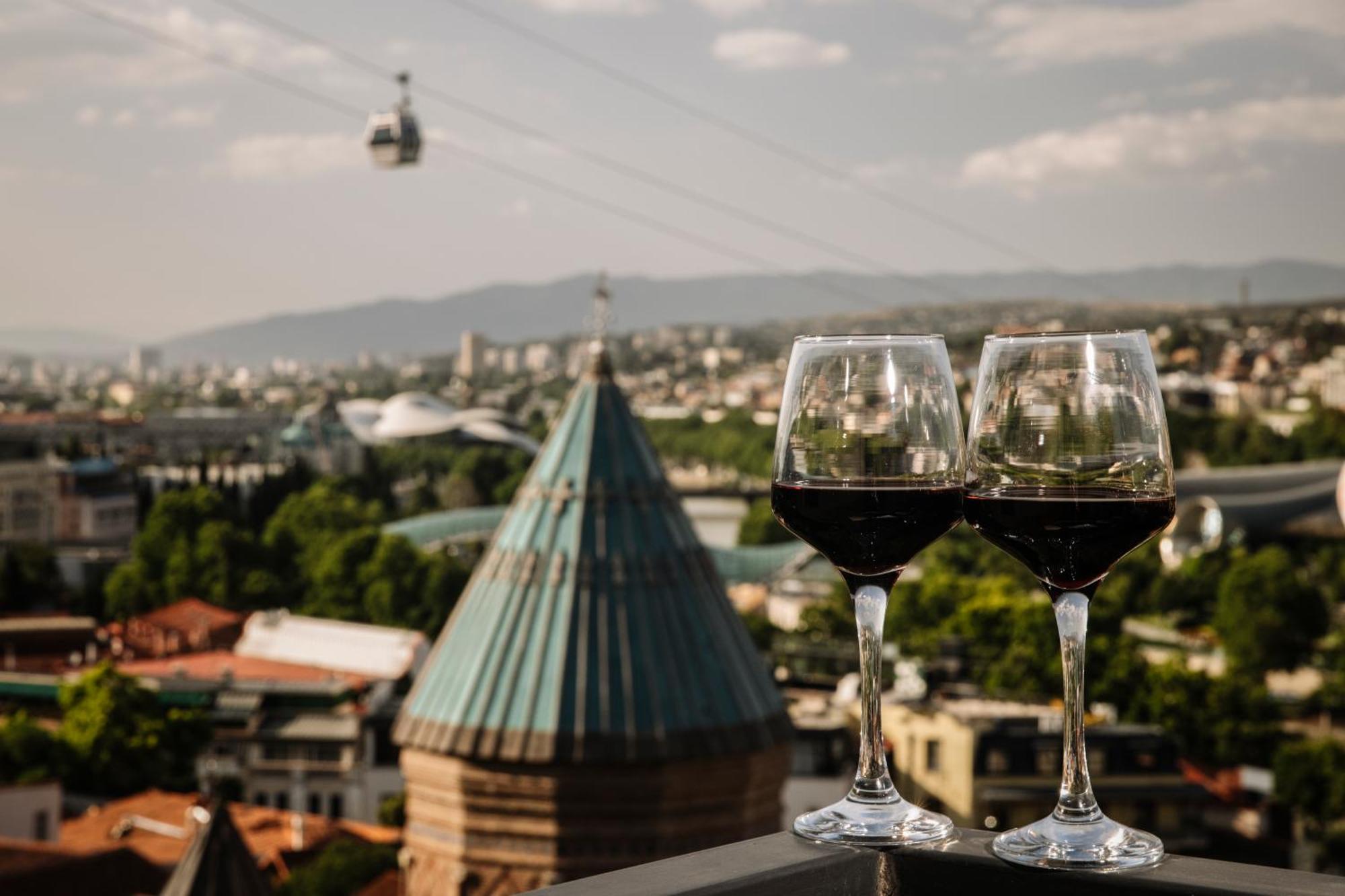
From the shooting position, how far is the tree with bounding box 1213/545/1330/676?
149 ft

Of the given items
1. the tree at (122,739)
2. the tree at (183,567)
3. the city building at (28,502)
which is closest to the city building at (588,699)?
the tree at (122,739)

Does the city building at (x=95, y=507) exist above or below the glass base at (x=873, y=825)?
below

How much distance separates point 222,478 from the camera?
222ft

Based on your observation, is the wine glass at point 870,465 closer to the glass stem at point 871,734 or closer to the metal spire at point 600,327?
the glass stem at point 871,734

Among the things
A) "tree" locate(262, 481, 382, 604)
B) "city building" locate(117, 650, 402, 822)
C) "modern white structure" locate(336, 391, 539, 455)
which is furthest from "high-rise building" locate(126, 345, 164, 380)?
"city building" locate(117, 650, 402, 822)

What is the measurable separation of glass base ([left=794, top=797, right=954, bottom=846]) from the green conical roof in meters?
6.40

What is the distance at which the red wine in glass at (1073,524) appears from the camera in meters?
1.50

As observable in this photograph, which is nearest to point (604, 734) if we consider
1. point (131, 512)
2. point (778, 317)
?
point (131, 512)

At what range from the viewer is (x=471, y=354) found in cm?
13950

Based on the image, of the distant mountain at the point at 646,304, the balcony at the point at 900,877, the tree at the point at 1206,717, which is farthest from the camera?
the distant mountain at the point at 646,304

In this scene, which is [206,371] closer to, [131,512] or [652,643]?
[131,512]

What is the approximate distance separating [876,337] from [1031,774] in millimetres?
28570

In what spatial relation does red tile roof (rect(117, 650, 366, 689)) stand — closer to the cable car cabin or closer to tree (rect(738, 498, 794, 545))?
the cable car cabin

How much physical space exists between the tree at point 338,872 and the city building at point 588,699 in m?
13.4
